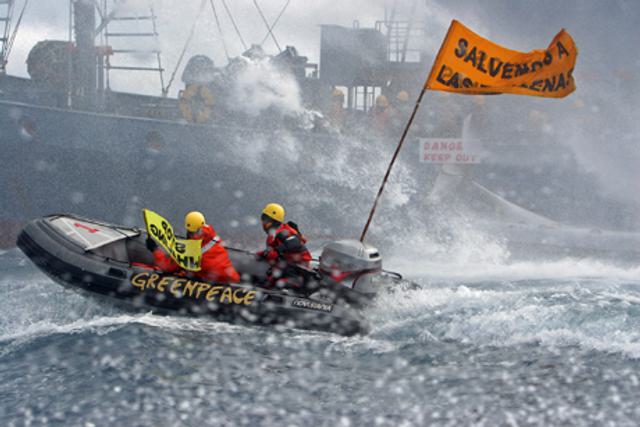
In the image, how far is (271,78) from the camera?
839 inches

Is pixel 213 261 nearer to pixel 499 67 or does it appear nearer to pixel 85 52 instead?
pixel 499 67

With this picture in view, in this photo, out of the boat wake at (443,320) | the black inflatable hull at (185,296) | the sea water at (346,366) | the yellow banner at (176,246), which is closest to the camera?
the sea water at (346,366)

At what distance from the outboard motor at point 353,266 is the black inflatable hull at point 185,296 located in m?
0.33

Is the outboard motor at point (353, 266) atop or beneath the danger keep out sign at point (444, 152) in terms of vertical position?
beneath

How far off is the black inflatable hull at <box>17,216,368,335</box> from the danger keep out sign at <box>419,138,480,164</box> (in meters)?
14.9

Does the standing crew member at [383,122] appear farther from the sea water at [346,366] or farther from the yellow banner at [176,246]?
Answer: the yellow banner at [176,246]

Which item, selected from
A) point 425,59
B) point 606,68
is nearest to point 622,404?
point 425,59

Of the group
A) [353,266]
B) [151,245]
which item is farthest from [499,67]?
[151,245]

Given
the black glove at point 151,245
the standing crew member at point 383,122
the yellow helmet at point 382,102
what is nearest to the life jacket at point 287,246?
the black glove at point 151,245

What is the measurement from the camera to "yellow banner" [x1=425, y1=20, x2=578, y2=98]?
8125 millimetres

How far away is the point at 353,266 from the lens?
25.5 ft

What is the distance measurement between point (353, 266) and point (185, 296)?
6.67 feet

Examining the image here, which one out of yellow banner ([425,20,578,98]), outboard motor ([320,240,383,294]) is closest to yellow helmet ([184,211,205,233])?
outboard motor ([320,240,383,294])

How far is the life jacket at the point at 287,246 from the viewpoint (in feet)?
26.8
